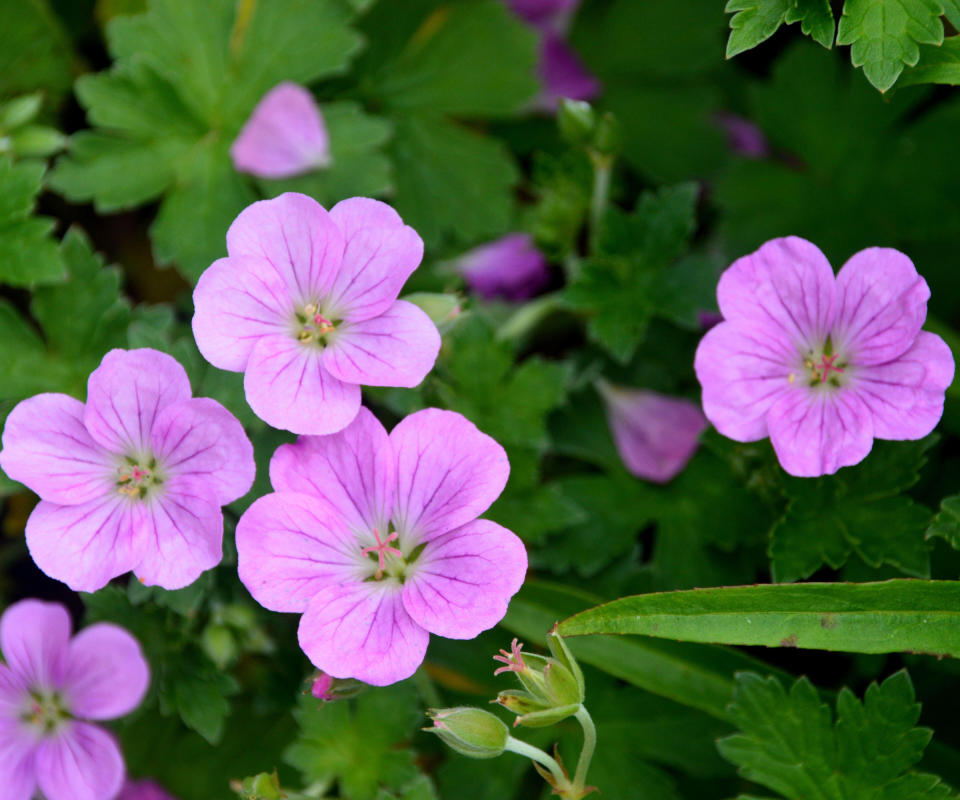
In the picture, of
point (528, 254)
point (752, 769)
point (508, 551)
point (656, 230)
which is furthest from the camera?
point (528, 254)

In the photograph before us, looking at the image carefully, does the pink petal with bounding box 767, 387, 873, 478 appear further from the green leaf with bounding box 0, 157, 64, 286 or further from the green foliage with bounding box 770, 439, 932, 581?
the green leaf with bounding box 0, 157, 64, 286

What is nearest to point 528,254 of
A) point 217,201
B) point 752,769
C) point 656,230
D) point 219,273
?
point 656,230

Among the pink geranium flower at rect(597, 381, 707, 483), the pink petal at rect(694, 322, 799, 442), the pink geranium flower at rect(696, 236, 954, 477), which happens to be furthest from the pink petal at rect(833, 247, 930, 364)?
the pink geranium flower at rect(597, 381, 707, 483)

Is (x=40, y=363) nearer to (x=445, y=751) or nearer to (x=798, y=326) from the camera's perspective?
(x=445, y=751)

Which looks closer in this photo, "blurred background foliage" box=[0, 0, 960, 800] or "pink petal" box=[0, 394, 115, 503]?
"pink petal" box=[0, 394, 115, 503]

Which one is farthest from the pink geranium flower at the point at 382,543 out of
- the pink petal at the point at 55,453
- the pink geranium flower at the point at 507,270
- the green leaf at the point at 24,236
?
the pink geranium flower at the point at 507,270

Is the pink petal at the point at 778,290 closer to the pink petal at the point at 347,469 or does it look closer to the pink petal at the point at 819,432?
the pink petal at the point at 819,432
